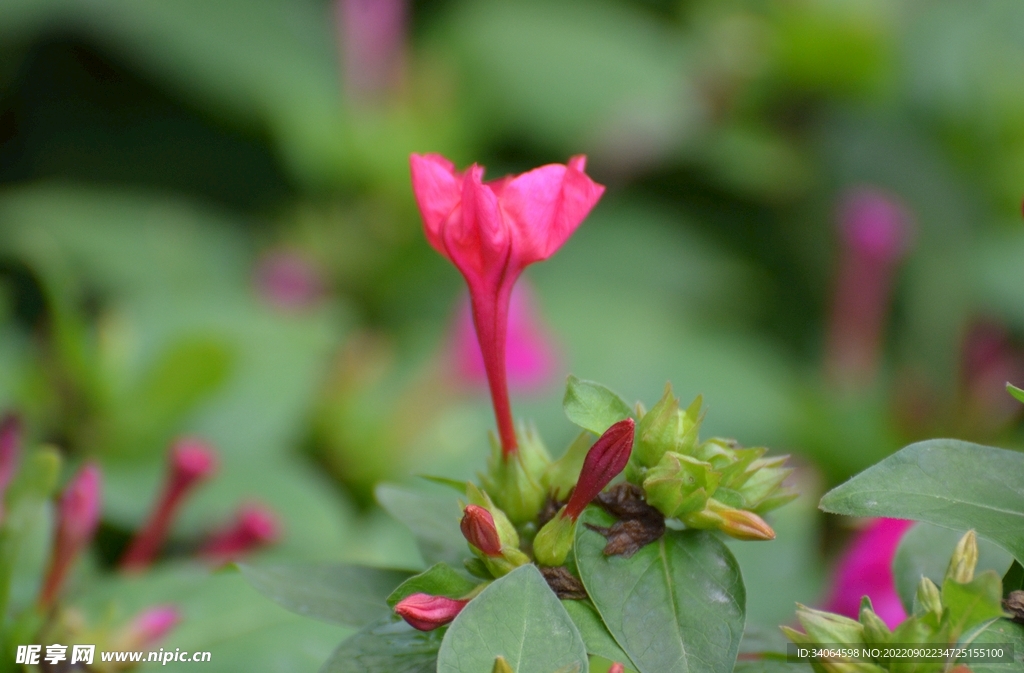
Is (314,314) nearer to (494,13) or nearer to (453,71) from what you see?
(453,71)

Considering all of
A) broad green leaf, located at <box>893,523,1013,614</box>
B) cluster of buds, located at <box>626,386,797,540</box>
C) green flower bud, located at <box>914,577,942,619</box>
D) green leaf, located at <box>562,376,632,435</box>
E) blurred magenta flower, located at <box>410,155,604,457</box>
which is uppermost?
blurred magenta flower, located at <box>410,155,604,457</box>

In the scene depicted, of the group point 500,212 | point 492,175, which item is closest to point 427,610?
point 500,212

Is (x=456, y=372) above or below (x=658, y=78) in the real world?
below

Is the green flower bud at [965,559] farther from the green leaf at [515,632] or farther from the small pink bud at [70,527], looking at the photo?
the small pink bud at [70,527]

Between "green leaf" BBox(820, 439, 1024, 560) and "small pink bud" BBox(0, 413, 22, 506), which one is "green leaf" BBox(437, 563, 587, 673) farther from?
"small pink bud" BBox(0, 413, 22, 506)

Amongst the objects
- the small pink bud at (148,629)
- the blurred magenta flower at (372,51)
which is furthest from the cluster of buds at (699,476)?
the blurred magenta flower at (372,51)

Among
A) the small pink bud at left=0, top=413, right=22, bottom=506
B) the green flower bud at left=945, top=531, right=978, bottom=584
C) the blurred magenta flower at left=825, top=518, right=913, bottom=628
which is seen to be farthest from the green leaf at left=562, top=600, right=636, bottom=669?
the small pink bud at left=0, top=413, right=22, bottom=506

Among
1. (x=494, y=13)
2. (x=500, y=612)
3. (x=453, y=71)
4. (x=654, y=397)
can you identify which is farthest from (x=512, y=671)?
(x=494, y=13)
